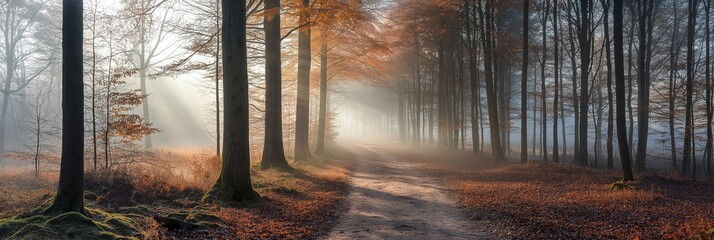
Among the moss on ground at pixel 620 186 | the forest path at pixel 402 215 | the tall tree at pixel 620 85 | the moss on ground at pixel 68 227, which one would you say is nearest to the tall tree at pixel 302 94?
the forest path at pixel 402 215

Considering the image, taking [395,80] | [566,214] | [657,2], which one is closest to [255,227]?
[566,214]

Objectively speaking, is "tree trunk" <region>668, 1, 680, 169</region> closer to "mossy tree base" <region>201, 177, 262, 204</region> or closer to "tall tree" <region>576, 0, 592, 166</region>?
"tall tree" <region>576, 0, 592, 166</region>

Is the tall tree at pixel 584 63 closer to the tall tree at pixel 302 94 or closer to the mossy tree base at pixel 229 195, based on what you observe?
the tall tree at pixel 302 94

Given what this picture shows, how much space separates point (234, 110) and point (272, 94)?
577cm

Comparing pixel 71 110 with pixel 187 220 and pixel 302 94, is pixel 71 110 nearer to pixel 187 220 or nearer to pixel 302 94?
pixel 187 220

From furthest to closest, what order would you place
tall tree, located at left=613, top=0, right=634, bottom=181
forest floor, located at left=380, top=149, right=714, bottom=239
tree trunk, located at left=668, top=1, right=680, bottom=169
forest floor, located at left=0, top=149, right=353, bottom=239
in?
1. tree trunk, located at left=668, top=1, right=680, bottom=169
2. tall tree, located at left=613, top=0, right=634, bottom=181
3. forest floor, located at left=380, top=149, right=714, bottom=239
4. forest floor, located at left=0, top=149, right=353, bottom=239

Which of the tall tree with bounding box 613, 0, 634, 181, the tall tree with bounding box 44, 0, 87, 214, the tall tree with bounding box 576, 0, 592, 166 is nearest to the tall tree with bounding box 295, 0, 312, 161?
the tall tree with bounding box 613, 0, 634, 181

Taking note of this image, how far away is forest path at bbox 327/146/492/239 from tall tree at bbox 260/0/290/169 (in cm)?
330

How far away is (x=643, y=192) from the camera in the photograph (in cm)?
1008

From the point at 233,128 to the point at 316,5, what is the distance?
6.19 meters

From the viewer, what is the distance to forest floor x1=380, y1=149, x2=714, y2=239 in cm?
662

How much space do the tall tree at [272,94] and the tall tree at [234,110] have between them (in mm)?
5384

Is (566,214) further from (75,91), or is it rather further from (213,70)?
(213,70)

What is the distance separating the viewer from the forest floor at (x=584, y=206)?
6617 millimetres
